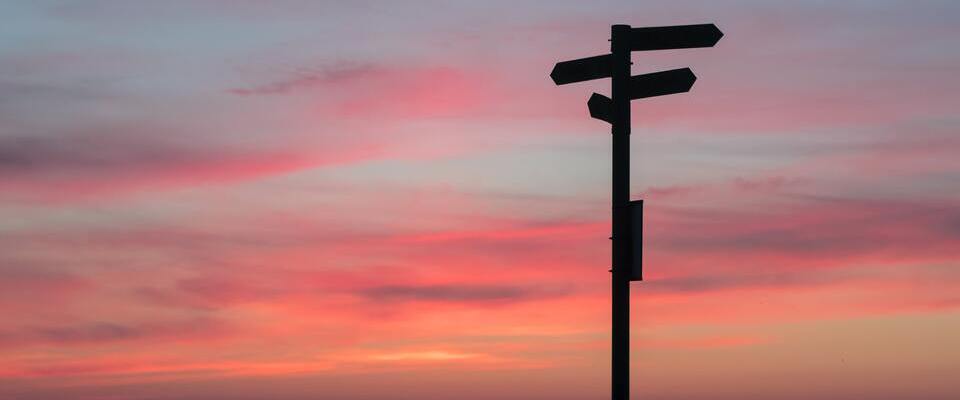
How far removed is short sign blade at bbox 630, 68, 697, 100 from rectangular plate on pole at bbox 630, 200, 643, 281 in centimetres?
128

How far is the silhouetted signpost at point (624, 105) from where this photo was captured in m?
12.5

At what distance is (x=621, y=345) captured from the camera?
12453mm

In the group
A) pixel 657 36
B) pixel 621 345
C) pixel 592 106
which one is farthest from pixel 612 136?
pixel 621 345

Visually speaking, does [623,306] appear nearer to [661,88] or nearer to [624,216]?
[624,216]

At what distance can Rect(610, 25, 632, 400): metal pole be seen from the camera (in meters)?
12.4

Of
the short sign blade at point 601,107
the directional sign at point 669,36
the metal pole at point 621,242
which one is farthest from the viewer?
the directional sign at point 669,36

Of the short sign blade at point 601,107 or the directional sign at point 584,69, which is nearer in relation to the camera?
the short sign blade at point 601,107

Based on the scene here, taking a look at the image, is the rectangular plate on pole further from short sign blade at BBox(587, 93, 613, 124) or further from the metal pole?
short sign blade at BBox(587, 93, 613, 124)

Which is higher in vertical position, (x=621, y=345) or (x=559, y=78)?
(x=559, y=78)

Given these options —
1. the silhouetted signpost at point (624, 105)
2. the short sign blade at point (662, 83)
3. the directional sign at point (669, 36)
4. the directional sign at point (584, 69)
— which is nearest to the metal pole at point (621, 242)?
the silhouetted signpost at point (624, 105)

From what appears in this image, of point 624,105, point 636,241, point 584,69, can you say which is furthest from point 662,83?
point 636,241

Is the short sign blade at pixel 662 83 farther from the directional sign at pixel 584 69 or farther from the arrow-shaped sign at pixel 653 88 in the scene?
the directional sign at pixel 584 69

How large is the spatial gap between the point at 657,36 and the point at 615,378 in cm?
379

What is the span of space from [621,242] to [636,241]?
6.4 inches
